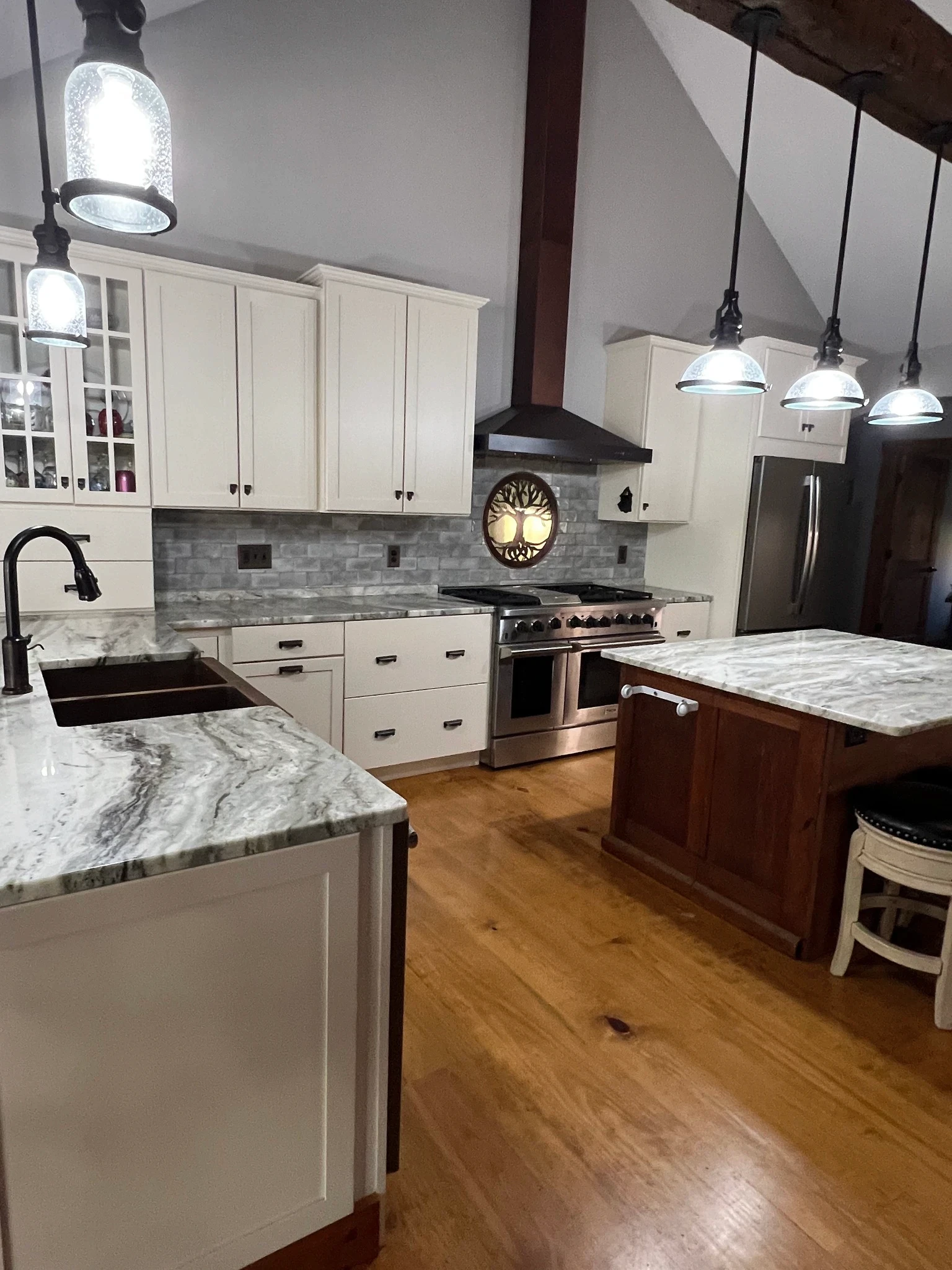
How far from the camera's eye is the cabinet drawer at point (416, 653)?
11.4 feet

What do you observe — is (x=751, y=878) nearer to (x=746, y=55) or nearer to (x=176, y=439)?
(x=176, y=439)

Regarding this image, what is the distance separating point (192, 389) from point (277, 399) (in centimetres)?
36

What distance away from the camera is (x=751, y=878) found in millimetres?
2547

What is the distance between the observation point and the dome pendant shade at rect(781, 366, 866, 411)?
2721 millimetres

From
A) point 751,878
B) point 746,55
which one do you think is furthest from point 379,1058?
point 746,55

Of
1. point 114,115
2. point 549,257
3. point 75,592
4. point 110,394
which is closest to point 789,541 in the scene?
point 549,257

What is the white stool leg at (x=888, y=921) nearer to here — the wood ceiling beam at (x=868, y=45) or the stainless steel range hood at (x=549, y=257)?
the wood ceiling beam at (x=868, y=45)

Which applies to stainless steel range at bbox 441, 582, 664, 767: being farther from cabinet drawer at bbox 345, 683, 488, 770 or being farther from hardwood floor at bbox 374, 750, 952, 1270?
hardwood floor at bbox 374, 750, 952, 1270

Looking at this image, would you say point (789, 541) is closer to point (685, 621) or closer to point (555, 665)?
point (685, 621)

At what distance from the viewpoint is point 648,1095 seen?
1.82 meters

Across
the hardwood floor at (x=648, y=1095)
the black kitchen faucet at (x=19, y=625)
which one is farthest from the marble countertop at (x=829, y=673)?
the black kitchen faucet at (x=19, y=625)

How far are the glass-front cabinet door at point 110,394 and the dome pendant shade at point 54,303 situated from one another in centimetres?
117

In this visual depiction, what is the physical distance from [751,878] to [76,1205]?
2.09 meters

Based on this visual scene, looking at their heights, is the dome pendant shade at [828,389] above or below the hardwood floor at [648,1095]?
above
